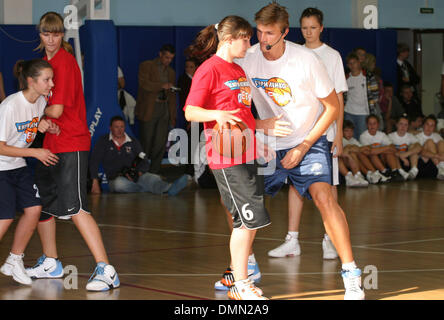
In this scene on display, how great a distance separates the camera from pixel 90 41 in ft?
36.3

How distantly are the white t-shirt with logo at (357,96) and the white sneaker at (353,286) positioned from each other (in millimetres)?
8532

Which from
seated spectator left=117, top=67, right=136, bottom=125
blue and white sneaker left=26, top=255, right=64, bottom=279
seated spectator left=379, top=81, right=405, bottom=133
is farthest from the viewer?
seated spectator left=379, top=81, right=405, bottom=133

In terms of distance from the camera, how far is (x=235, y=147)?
14.5 feet

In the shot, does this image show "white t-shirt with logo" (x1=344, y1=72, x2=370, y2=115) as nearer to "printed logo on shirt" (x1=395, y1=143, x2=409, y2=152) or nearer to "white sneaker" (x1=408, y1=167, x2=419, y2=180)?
"printed logo on shirt" (x1=395, y1=143, x2=409, y2=152)

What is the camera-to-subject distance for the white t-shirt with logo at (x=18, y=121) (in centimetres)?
493

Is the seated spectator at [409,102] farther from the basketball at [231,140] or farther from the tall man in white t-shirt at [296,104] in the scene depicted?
the basketball at [231,140]

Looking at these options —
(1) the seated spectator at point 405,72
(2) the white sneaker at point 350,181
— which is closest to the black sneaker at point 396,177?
(2) the white sneaker at point 350,181

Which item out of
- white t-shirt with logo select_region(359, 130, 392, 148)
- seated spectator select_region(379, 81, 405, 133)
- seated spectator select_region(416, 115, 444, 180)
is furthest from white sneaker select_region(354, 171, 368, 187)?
seated spectator select_region(379, 81, 405, 133)

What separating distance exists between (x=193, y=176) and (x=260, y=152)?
295 inches

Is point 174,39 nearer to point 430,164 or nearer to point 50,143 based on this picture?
point 430,164

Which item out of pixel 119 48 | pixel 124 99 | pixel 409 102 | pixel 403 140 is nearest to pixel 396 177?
pixel 403 140

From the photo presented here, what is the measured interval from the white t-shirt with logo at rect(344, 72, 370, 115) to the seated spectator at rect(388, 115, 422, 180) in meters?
0.64

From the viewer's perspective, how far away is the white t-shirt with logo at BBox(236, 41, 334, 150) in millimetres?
4801

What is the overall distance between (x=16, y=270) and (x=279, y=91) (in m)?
2.02
